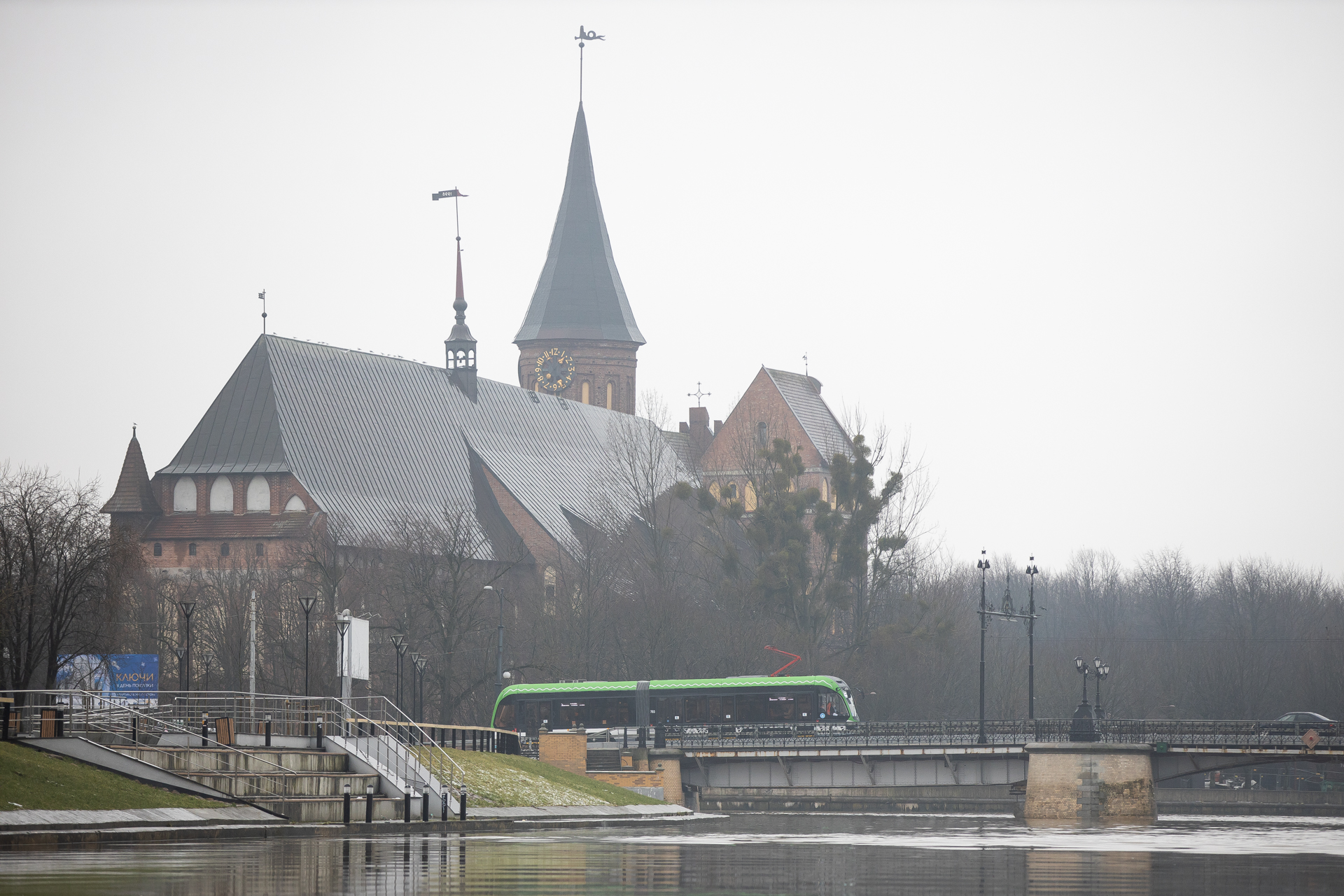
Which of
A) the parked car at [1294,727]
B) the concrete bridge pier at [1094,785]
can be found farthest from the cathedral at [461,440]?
the concrete bridge pier at [1094,785]

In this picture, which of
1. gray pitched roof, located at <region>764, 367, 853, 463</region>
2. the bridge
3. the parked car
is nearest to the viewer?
the bridge

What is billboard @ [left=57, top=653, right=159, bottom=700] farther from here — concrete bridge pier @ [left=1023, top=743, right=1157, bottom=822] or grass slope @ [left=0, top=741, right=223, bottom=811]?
grass slope @ [left=0, top=741, right=223, bottom=811]

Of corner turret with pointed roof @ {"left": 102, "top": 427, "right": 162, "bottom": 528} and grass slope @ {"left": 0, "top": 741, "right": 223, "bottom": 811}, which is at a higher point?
corner turret with pointed roof @ {"left": 102, "top": 427, "right": 162, "bottom": 528}

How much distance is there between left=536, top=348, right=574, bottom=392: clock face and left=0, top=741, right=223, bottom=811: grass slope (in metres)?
102

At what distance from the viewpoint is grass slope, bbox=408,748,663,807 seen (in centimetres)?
4072

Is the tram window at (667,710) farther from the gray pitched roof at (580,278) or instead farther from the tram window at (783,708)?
the gray pitched roof at (580,278)

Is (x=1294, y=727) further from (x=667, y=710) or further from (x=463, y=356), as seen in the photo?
(x=463, y=356)

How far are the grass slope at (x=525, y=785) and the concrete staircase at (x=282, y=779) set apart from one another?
310 centimetres

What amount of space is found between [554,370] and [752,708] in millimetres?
67152

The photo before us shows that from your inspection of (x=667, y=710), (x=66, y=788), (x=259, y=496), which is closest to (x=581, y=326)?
(x=259, y=496)

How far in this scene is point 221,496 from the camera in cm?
9300

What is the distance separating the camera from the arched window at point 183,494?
9350 centimetres

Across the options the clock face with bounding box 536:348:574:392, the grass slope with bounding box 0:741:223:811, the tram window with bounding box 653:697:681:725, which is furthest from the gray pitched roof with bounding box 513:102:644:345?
the grass slope with bounding box 0:741:223:811

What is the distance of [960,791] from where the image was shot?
3236 inches
